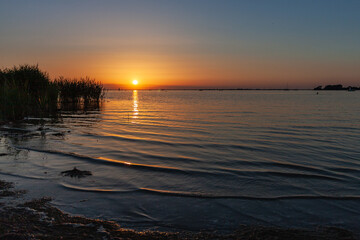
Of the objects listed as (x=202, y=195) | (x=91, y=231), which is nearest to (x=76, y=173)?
(x=91, y=231)

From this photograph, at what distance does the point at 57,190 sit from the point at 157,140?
331 inches

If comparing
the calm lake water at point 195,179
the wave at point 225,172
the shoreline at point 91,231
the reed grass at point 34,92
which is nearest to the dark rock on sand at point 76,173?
the calm lake water at point 195,179

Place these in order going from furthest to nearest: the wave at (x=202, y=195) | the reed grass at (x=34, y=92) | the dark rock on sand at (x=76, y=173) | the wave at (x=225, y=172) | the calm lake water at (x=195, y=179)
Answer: the reed grass at (x=34, y=92) → the wave at (x=225, y=172) → the dark rock on sand at (x=76, y=173) → the wave at (x=202, y=195) → the calm lake water at (x=195, y=179)

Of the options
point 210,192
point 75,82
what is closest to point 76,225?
point 210,192

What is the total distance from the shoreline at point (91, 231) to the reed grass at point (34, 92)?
18788mm

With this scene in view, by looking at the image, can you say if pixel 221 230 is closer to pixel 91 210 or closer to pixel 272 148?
pixel 91 210

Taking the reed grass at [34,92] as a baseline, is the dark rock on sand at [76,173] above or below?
below

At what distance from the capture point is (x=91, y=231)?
4691mm

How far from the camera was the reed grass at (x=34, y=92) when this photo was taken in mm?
21719

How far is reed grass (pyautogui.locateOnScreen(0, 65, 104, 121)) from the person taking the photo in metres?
21.7

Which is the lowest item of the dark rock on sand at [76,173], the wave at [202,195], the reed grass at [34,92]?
the wave at [202,195]

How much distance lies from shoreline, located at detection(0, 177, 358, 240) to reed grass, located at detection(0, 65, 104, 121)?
18788 millimetres

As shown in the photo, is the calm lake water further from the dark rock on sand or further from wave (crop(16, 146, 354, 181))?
the dark rock on sand

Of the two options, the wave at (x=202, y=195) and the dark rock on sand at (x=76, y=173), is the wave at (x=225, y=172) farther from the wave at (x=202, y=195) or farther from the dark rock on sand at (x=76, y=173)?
the wave at (x=202, y=195)
